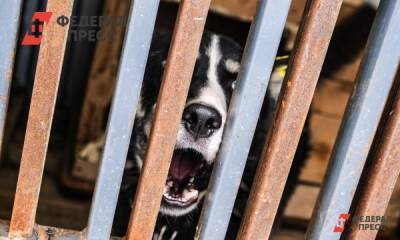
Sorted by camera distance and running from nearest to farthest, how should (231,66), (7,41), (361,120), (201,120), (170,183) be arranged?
(7,41), (361,120), (201,120), (170,183), (231,66)

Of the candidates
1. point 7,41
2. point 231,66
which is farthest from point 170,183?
point 7,41

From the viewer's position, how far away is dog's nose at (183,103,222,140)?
1.84 metres

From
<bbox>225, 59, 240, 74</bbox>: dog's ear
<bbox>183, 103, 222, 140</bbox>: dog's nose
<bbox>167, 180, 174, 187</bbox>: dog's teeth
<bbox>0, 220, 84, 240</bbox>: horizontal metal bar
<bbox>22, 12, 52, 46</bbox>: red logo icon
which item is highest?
<bbox>22, 12, 52, 46</bbox>: red logo icon

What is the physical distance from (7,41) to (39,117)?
0.53 feet

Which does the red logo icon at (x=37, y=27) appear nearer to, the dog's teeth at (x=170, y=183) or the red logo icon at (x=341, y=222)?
the red logo icon at (x=341, y=222)

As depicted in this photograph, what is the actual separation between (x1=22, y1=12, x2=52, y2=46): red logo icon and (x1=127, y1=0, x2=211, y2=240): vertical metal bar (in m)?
0.25

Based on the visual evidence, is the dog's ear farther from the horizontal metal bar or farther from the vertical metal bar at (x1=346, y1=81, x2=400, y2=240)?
the horizontal metal bar

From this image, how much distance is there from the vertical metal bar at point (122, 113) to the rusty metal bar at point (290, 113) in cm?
30

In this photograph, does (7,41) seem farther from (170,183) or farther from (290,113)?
(170,183)

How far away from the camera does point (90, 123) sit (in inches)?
127

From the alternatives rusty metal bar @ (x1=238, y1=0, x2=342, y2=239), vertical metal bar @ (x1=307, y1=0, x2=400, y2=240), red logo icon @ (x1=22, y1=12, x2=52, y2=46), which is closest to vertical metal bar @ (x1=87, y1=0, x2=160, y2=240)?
red logo icon @ (x1=22, y1=12, x2=52, y2=46)

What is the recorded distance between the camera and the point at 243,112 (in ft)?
3.70

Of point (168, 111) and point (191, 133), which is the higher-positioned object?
point (168, 111)

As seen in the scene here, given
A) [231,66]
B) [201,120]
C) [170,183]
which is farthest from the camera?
[231,66]
